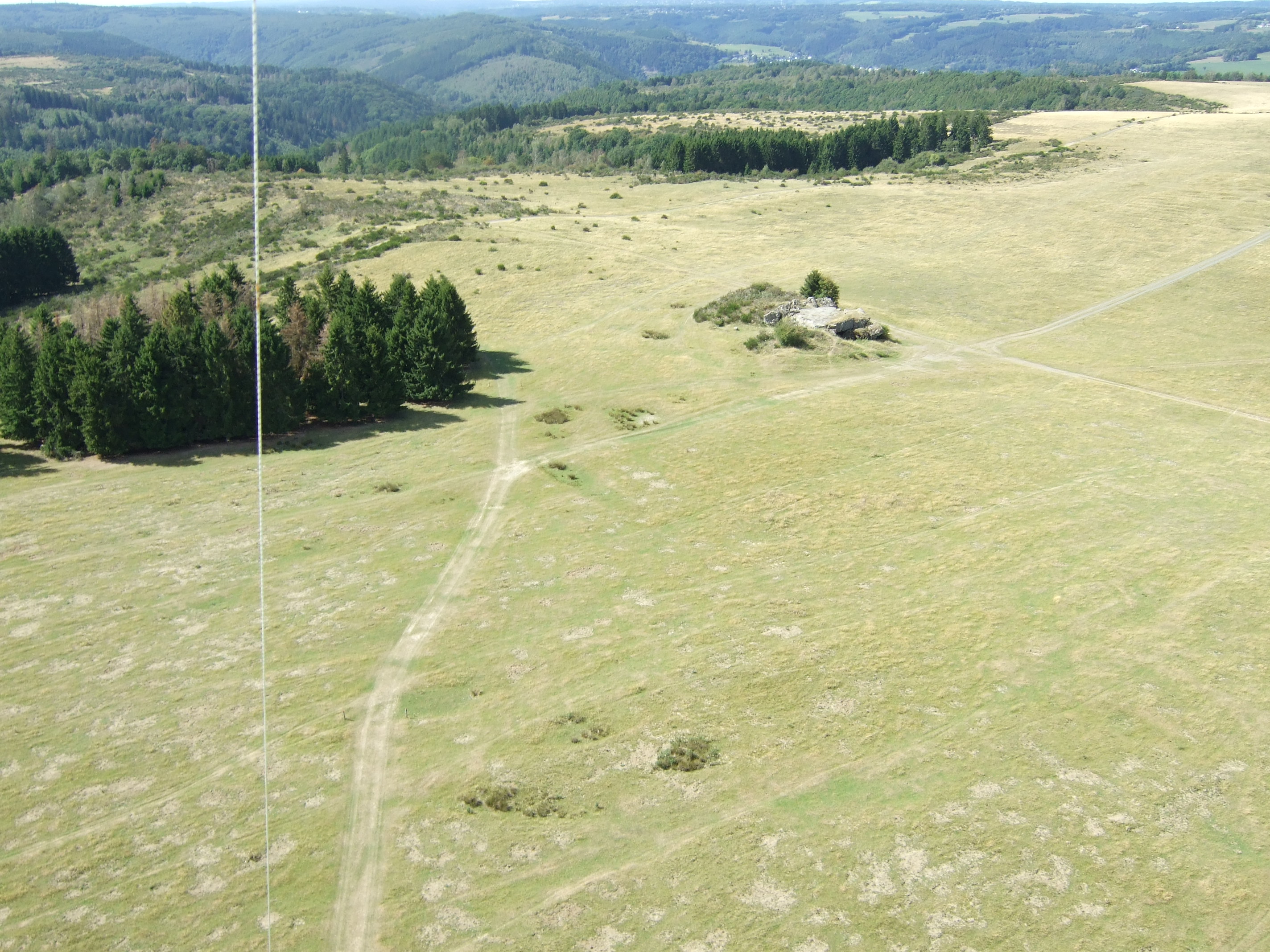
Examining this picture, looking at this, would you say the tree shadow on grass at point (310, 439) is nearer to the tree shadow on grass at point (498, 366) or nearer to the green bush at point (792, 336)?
the tree shadow on grass at point (498, 366)

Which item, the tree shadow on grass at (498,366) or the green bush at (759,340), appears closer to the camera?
the tree shadow on grass at (498,366)

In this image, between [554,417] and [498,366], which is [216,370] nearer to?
[554,417]

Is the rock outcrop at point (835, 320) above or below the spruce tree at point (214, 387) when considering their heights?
above

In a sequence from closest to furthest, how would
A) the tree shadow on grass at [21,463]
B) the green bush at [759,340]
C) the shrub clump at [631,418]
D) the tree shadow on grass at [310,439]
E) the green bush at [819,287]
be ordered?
the tree shadow on grass at [21,463]
the tree shadow on grass at [310,439]
the shrub clump at [631,418]
the green bush at [759,340]
the green bush at [819,287]

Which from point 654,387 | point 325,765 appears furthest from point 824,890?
point 654,387

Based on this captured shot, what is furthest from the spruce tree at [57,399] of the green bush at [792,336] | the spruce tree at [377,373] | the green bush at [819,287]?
the green bush at [819,287]

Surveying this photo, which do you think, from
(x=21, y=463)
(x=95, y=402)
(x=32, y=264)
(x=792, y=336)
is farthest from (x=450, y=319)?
(x=32, y=264)

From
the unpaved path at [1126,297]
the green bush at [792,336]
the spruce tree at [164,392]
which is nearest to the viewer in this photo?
the spruce tree at [164,392]

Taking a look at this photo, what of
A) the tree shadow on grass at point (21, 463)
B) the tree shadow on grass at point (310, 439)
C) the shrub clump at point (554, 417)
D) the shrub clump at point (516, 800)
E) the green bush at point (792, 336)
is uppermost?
the green bush at point (792, 336)
